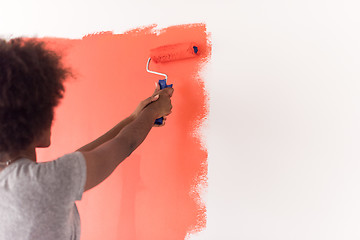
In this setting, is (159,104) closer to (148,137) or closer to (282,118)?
(148,137)

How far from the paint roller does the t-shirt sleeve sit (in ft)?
1.09

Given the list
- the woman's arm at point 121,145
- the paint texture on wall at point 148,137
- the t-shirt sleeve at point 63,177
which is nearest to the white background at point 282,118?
the paint texture on wall at point 148,137

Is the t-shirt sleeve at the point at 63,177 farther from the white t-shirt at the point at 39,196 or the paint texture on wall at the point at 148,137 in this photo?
the paint texture on wall at the point at 148,137

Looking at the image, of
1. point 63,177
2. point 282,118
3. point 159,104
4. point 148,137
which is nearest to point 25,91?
point 63,177

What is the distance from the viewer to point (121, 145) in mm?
647

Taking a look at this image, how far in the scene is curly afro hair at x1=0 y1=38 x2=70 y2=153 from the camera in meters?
0.53

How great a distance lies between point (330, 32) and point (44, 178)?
73 cm

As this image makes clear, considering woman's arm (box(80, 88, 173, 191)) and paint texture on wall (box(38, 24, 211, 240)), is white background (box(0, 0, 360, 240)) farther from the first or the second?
woman's arm (box(80, 88, 173, 191))

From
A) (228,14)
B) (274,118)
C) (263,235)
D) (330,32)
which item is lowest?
(263,235)

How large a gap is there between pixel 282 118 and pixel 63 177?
0.54 metres

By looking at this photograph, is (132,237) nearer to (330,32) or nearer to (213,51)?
(213,51)

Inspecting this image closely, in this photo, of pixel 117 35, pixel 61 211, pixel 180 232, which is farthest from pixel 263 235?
pixel 117 35

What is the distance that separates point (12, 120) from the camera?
539 mm

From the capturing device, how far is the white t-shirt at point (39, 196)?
1.69 feet
